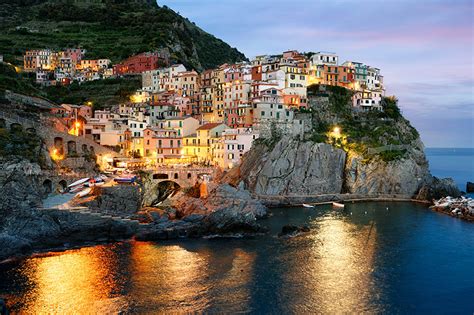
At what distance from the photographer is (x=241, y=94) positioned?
72.5 meters

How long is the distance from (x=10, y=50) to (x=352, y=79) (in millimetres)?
67729

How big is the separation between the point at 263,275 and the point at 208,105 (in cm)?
4503

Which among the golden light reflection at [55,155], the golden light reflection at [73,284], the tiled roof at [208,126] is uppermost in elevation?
the tiled roof at [208,126]

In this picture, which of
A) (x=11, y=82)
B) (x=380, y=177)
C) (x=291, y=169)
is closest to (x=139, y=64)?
(x=11, y=82)

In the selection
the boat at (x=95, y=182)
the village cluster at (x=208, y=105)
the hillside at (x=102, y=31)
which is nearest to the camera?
the boat at (x=95, y=182)

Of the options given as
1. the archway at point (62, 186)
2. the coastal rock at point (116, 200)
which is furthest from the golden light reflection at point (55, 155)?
the coastal rock at point (116, 200)

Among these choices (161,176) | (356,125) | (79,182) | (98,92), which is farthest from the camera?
(98,92)

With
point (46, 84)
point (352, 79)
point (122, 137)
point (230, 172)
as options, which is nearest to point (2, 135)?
point (122, 137)

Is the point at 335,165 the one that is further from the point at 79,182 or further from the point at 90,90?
the point at 90,90

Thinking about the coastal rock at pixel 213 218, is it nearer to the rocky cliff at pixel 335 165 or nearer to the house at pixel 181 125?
the rocky cliff at pixel 335 165

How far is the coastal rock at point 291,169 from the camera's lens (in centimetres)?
6084

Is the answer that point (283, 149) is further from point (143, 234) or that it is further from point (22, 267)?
point (22, 267)

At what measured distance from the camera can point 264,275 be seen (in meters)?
34.9

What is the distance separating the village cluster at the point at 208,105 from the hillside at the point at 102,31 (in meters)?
11.4
